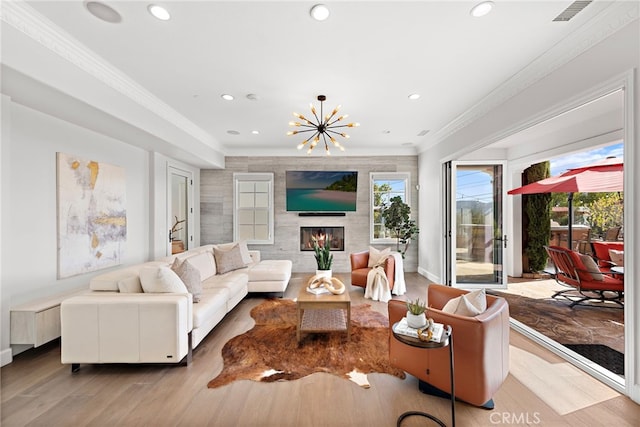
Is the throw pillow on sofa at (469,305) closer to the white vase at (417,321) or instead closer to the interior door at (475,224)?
the white vase at (417,321)

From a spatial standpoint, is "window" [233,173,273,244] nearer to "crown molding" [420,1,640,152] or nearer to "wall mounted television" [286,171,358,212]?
"wall mounted television" [286,171,358,212]

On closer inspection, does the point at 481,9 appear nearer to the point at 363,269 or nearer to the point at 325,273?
the point at 325,273

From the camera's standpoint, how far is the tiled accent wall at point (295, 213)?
6395mm

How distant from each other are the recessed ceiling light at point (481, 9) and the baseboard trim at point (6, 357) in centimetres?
493

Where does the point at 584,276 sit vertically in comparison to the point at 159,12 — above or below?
below

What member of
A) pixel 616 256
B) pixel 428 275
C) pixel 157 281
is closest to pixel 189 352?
pixel 157 281

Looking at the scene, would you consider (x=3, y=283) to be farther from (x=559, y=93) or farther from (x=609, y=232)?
(x=609, y=232)

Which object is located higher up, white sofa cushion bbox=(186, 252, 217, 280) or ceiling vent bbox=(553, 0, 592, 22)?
ceiling vent bbox=(553, 0, 592, 22)

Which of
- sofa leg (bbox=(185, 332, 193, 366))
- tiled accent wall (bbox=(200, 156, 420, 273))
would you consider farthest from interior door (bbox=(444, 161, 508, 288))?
sofa leg (bbox=(185, 332, 193, 366))

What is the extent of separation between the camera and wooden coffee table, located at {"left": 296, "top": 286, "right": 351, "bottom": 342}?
2918 millimetres

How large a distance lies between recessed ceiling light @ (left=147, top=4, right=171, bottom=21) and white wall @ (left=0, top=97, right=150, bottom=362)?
5.68ft

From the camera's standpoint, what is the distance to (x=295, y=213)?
643 centimetres

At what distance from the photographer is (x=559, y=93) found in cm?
248

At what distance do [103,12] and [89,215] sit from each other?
2.42m
